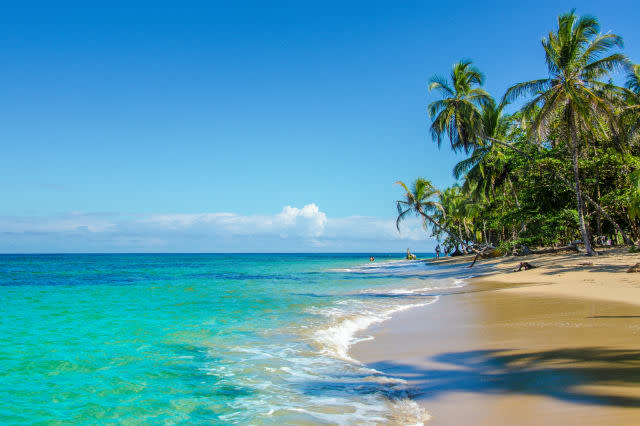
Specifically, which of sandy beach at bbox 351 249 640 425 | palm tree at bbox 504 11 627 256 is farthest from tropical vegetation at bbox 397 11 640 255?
sandy beach at bbox 351 249 640 425

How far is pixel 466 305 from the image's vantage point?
447 inches

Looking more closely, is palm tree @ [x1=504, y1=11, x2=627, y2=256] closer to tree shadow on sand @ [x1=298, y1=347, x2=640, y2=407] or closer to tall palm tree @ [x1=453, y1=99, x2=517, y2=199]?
tall palm tree @ [x1=453, y1=99, x2=517, y2=199]

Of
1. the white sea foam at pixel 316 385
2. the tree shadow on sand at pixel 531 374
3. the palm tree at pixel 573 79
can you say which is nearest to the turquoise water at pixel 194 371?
the white sea foam at pixel 316 385

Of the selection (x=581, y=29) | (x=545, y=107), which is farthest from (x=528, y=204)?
(x=581, y=29)

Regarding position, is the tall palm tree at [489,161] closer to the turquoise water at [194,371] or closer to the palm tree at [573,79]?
the palm tree at [573,79]

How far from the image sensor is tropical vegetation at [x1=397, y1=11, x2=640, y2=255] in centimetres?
1873

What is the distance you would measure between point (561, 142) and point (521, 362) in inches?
880

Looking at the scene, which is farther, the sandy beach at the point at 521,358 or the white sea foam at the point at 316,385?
the white sea foam at the point at 316,385

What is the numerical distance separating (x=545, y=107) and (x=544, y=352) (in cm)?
1708

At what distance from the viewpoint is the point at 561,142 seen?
23062mm

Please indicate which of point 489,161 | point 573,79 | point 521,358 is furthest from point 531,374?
point 489,161

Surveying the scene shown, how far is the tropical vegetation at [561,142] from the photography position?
1873 centimetres

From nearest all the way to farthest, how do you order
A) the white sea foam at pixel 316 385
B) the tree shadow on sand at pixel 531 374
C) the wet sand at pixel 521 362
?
the wet sand at pixel 521 362 < the tree shadow on sand at pixel 531 374 < the white sea foam at pixel 316 385

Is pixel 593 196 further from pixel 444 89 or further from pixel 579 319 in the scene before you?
pixel 579 319
